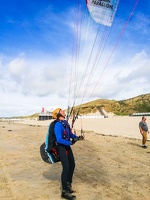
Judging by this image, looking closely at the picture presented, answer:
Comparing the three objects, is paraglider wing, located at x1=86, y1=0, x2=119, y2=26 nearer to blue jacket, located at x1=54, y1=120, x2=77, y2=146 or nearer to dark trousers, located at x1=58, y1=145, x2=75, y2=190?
blue jacket, located at x1=54, y1=120, x2=77, y2=146

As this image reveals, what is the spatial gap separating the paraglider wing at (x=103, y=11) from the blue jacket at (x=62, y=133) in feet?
20.4

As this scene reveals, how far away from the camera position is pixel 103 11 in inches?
435

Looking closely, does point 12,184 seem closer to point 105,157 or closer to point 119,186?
point 119,186

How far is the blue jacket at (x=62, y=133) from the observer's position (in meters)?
6.11

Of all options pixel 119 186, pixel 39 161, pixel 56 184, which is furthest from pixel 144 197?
pixel 39 161

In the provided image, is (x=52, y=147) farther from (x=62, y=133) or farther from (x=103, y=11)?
(x=103, y=11)

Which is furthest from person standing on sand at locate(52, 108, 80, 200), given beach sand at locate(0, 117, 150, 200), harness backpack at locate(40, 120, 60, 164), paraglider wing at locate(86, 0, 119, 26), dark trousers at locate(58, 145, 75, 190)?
paraglider wing at locate(86, 0, 119, 26)

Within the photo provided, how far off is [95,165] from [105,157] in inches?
70.9

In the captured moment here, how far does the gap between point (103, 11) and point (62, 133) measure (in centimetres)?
683

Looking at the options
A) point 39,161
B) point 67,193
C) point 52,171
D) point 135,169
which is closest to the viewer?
point 67,193

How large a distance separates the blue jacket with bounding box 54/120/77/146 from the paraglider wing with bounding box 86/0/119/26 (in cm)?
622

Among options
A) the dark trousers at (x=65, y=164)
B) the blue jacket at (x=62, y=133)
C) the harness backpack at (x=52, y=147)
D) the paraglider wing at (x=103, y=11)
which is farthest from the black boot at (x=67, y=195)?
the paraglider wing at (x=103, y=11)

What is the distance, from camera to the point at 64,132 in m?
6.31

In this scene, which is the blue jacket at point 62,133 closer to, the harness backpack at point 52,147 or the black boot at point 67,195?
the harness backpack at point 52,147
